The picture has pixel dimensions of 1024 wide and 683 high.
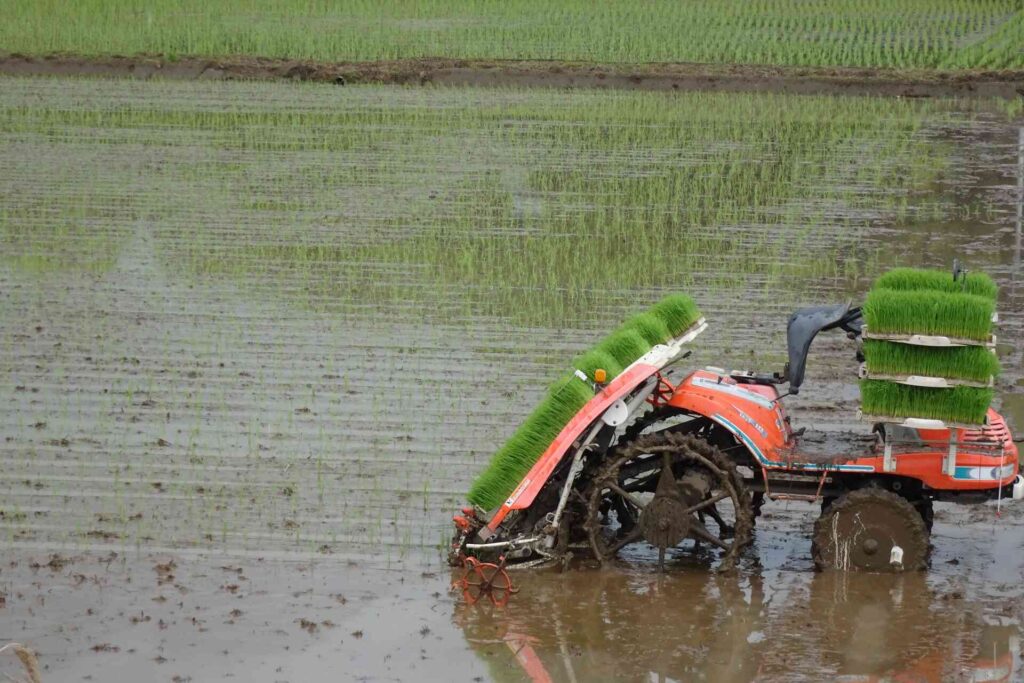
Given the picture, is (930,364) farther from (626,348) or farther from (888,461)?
(626,348)

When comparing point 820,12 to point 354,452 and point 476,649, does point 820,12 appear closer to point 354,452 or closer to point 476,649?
point 354,452

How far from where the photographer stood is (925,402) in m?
6.91

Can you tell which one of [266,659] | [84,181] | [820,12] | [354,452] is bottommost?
[266,659]

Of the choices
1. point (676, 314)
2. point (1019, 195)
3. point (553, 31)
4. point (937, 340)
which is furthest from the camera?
point (553, 31)

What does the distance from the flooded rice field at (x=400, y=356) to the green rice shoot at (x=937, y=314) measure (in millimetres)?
1179

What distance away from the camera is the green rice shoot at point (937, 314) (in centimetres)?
682

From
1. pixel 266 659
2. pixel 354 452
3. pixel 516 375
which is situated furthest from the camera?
pixel 516 375

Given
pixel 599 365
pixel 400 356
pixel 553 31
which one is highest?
pixel 553 31

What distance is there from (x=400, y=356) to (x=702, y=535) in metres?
3.99

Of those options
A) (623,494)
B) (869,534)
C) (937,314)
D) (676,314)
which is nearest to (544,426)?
(623,494)

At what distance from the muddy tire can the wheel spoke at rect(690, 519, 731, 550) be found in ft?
1.43

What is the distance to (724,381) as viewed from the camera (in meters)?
7.38

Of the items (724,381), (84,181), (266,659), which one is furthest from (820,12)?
(266,659)

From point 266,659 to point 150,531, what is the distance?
1.62m
